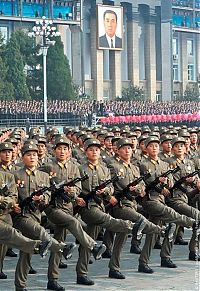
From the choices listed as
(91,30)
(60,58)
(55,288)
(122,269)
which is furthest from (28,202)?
(91,30)

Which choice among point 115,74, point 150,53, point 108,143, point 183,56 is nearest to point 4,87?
point 115,74

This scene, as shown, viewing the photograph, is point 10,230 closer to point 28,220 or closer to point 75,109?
point 28,220

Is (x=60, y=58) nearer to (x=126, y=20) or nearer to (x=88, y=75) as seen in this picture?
(x=88, y=75)

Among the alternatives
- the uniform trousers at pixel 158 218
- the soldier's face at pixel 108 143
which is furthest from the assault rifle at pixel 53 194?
the soldier's face at pixel 108 143

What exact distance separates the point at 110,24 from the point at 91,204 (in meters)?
44.2

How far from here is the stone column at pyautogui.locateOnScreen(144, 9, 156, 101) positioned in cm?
5988

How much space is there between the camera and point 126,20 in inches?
2322

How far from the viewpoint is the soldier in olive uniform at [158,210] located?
9812 millimetres

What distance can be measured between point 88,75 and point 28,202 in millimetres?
47304

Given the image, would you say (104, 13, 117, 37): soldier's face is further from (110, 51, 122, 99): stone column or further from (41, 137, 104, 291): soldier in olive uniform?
(41, 137, 104, 291): soldier in olive uniform

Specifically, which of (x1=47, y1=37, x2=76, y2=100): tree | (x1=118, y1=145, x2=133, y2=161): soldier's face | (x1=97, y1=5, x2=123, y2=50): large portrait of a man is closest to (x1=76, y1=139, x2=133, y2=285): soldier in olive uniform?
(x1=118, y1=145, x2=133, y2=161): soldier's face

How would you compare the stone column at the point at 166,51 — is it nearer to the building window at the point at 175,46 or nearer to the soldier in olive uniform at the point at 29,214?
the building window at the point at 175,46

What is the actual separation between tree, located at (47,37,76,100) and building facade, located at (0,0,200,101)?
5.45 m

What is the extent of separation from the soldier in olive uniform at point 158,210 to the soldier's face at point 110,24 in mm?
42715
